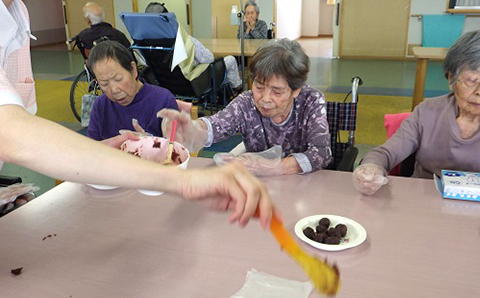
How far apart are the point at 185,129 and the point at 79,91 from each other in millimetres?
4581

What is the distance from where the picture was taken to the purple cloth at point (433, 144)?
1.53 meters

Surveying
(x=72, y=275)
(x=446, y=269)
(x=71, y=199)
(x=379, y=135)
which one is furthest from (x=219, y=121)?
(x=379, y=135)

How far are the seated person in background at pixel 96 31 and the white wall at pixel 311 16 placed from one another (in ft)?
27.9

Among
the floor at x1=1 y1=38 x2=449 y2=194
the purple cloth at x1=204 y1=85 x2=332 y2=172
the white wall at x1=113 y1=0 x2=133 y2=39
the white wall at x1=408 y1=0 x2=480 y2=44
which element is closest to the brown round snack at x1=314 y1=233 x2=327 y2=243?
the purple cloth at x1=204 y1=85 x2=332 y2=172

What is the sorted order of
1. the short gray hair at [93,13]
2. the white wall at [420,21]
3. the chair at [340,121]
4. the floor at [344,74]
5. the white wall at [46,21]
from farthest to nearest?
the white wall at [46,21]
the white wall at [420,21]
the floor at [344,74]
the short gray hair at [93,13]
the chair at [340,121]

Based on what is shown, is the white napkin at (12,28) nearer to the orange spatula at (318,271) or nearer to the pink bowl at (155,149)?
the pink bowl at (155,149)

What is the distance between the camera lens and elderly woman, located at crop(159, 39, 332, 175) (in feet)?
4.90

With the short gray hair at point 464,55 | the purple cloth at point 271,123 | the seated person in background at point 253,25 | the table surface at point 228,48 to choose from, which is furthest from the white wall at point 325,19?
the short gray hair at point 464,55

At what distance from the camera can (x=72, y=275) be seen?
953mm

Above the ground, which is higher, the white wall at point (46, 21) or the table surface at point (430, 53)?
the white wall at point (46, 21)

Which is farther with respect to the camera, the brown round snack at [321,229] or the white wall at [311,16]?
the white wall at [311,16]

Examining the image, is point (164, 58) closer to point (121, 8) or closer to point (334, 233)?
point (334, 233)

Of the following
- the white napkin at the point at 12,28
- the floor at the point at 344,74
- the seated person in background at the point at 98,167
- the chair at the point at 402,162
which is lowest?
the floor at the point at 344,74

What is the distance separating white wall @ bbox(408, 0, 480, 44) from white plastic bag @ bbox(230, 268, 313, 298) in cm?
773
